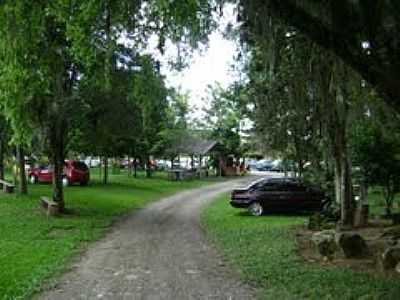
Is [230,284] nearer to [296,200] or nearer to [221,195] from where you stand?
[296,200]

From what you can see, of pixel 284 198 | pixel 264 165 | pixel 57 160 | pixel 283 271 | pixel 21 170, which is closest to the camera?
pixel 283 271

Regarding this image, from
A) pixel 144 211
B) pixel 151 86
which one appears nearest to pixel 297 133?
pixel 144 211

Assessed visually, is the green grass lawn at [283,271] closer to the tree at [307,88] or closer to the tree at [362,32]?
the tree at [307,88]

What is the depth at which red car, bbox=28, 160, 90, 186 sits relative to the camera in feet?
121

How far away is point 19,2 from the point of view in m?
9.20

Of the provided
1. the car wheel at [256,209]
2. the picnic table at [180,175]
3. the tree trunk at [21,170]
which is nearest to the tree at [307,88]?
the car wheel at [256,209]

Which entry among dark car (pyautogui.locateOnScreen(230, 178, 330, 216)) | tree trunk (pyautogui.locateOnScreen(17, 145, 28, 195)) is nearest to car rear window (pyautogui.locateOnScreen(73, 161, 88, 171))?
tree trunk (pyautogui.locateOnScreen(17, 145, 28, 195))

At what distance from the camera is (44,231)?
16906 millimetres

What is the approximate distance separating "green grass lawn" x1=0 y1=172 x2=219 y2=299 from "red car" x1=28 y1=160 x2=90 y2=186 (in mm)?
4746

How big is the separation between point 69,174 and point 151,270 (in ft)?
89.6

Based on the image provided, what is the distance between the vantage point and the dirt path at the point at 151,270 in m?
8.87

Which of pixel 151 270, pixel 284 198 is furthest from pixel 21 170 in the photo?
pixel 151 270

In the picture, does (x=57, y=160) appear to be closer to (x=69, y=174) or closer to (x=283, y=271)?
(x=283, y=271)

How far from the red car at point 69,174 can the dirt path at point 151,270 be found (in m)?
19.5
